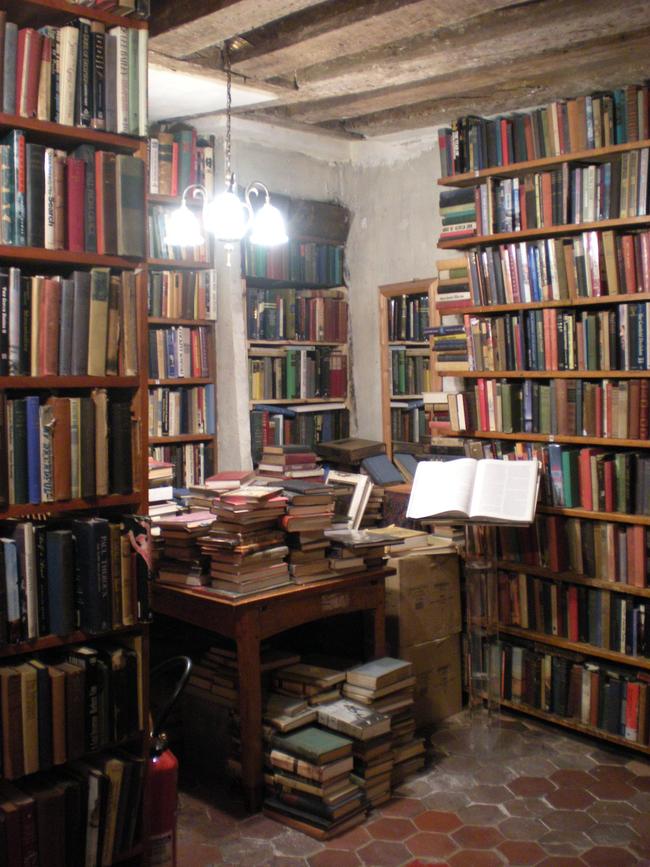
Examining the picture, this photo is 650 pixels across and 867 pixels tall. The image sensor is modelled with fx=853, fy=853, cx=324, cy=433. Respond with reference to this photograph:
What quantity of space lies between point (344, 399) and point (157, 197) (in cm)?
180

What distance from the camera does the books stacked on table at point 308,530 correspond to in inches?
130

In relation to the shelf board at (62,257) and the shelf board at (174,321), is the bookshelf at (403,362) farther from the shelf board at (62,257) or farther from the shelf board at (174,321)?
the shelf board at (62,257)

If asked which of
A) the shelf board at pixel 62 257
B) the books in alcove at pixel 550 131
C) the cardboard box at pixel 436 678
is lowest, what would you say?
the cardboard box at pixel 436 678

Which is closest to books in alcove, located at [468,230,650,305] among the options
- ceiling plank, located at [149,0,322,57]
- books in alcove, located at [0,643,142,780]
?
ceiling plank, located at [149,0,322,57]

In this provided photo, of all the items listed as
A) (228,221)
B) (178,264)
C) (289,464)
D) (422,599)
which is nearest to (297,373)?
(178,264)

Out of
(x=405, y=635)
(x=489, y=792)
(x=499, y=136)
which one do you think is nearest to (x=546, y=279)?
(x=499, y=136)

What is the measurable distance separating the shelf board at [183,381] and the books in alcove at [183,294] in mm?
352

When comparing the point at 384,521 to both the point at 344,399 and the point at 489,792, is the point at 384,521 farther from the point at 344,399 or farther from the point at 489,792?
the point at 489,792

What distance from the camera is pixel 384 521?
4.61 metres

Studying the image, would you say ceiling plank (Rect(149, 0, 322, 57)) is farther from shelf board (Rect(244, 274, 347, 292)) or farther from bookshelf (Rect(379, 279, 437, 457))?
bookshelf (Rect(379, 279, 437, 457))

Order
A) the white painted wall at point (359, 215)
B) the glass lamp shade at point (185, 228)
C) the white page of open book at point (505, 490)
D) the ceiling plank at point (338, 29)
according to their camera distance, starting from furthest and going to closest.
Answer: the white painted wall at point (359, 215) → the glass lamp shade at point (185, 228) → the white page of open book at point (505, 490) → the ceiling plank at point (338, 29)

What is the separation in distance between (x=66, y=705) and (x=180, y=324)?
3.09 m

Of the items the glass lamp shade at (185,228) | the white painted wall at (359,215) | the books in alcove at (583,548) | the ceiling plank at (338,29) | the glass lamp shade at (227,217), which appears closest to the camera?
the ceiling plank at (338,29)

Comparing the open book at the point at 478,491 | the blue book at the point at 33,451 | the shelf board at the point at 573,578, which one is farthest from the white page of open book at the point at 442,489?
the blue book at the point at 33,451
